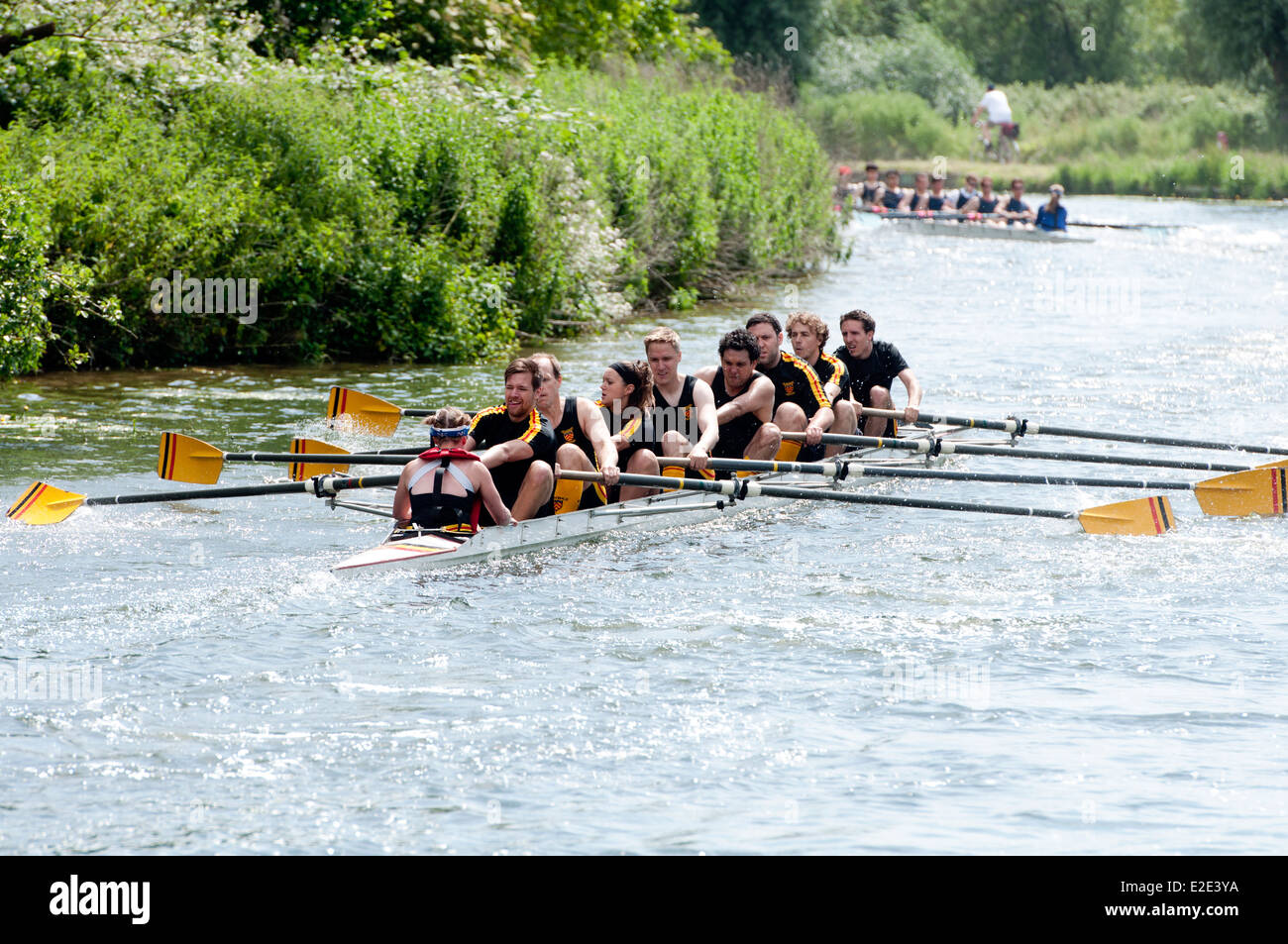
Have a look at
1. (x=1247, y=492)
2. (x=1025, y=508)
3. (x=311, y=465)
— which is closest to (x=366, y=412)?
(x=311, y=465)

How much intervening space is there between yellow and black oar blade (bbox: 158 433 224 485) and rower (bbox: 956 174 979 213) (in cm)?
3053

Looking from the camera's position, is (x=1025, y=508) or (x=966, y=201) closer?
(x=1025, y=508)

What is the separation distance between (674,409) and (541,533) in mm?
1876

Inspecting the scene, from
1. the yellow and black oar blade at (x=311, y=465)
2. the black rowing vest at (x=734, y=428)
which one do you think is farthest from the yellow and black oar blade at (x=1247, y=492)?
the yellow and black oar blade at (x=311, y=465)

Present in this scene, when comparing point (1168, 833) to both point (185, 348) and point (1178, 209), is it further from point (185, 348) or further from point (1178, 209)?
point (1178, 209)

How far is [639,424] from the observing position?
11.5 metres

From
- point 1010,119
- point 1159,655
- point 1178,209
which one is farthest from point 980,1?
point 1159,655

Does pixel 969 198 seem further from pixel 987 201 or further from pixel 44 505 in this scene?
pixel 44 505

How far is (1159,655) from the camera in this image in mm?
8523

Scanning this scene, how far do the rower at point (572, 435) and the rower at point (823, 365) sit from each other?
274cm

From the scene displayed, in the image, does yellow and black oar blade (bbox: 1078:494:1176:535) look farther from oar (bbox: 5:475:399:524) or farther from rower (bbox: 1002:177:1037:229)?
rower (bbox: 1002:177:1037:229)

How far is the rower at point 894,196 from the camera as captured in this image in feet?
136

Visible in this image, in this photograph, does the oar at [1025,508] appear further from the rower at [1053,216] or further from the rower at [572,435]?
the rower at [1053,216]

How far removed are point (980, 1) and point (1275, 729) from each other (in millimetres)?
70258
